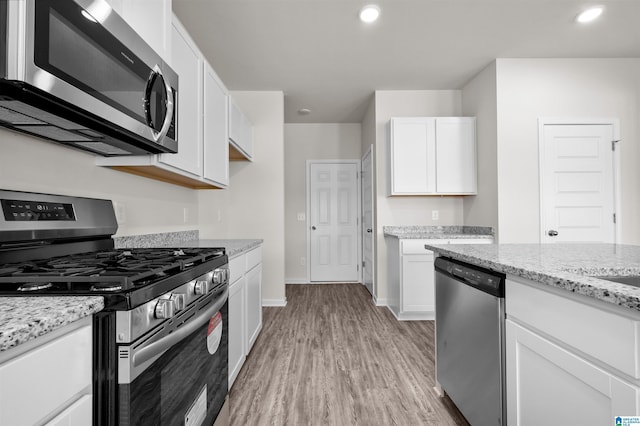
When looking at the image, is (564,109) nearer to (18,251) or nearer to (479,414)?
(479,414)

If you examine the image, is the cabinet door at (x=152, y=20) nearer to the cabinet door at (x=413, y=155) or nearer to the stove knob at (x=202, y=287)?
the stove knob at (x=202, y=287)

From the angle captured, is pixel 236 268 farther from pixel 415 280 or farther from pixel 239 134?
pixel 415 280

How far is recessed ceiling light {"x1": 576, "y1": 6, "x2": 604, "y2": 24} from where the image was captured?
7.70ft

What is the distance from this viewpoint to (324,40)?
8.71ft

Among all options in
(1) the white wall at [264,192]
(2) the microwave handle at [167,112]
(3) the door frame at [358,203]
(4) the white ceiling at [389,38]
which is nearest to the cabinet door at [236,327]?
(2) the microwave handle at [167,112]

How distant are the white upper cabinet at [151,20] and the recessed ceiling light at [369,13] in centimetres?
143

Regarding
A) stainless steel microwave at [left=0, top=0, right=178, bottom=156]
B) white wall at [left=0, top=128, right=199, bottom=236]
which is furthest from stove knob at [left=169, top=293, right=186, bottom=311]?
white wall at [left=0, top=128, right=199, bottom=236]

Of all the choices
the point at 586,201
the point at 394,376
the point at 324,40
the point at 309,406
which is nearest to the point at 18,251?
the point at 309,406

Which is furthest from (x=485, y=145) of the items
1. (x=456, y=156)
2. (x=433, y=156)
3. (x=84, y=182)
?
(x=84, y=182)

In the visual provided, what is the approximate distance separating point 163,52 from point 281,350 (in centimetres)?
218

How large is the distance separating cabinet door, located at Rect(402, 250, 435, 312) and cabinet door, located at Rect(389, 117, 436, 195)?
0.79 m

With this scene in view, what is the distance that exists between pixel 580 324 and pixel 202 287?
121cm

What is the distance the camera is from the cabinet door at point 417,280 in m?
3.15

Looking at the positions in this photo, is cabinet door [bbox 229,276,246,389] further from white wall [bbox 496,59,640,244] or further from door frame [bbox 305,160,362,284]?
door frame [bbox 305,160,362,284]
